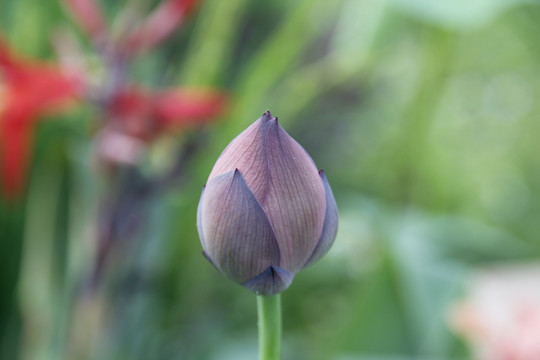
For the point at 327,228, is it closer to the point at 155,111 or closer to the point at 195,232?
the point at 155,111

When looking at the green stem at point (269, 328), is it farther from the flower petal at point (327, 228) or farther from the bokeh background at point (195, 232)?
the bokeh background at point (195, 232)

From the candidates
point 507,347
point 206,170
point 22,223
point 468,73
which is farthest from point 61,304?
point 468,73

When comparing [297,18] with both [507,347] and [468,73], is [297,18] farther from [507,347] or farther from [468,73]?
[468,73]

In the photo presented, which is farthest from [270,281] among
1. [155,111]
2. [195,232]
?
[195,232]

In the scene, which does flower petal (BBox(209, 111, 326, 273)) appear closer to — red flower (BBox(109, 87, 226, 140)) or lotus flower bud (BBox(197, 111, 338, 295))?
lotus flower bud (BBox(197, 111, 338, 295))

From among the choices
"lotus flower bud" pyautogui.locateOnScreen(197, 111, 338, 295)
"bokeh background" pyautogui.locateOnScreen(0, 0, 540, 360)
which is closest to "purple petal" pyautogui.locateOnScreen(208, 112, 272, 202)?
"lotus flower bud" pyautogui.locateOnScreen(197, 111, 338, 295)
